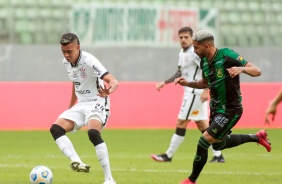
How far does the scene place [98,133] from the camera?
30.7 ft

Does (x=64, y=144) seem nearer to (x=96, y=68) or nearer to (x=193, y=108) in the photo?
(x=96, y=68)

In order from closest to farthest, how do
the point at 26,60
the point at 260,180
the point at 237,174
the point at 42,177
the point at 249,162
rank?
1. the point at 42,177
2. the point at 260,180
3. the point at 237,174
4. the point at 249,162
5. the point at 26,60

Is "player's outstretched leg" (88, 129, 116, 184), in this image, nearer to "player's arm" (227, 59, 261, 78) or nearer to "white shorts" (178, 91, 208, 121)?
"player's arm" (227, 59, 261, 78)

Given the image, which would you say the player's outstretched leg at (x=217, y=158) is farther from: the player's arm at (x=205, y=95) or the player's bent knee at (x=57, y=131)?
the player's bent knee at (x=57, y=131)

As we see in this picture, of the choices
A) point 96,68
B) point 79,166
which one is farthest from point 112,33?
point 79,166

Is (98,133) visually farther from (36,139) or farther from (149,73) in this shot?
(149,73)

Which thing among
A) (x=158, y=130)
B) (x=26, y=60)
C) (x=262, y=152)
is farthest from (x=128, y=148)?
(x=26, y=60)

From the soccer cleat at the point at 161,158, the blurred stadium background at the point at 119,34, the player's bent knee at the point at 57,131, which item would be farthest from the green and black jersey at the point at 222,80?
the blurred stadium background at the point at 119,34

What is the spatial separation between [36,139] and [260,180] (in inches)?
304

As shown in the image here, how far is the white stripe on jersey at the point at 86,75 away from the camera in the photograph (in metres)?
9.79

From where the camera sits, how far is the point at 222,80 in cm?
948

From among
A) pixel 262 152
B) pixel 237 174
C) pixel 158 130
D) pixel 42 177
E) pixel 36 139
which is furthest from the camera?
pixel 158 130

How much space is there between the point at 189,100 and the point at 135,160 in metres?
1.36

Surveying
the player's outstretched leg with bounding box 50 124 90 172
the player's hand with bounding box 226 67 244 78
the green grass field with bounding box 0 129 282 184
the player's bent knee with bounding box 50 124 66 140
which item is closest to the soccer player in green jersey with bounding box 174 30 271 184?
the player's hand with bounding box 226 67 244 78
